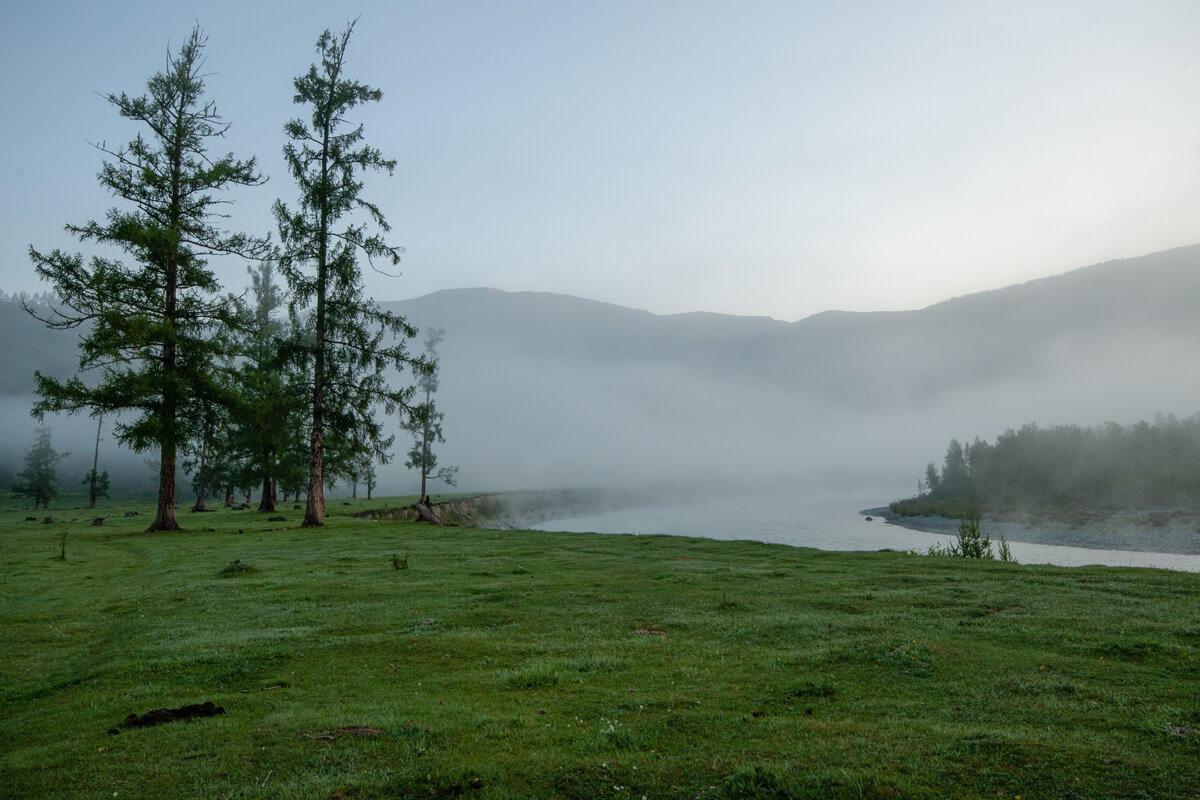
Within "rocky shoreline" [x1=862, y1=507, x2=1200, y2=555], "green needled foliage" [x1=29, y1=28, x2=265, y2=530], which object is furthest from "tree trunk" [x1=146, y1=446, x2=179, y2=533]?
"rocky shoreline" [x1=862, y1=507, x2=1200, y2=555]

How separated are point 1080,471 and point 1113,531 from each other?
39.6m

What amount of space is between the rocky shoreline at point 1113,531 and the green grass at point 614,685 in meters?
64.4

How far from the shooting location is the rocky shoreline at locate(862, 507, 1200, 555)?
2692 inches

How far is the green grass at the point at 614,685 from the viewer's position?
631 centimetres

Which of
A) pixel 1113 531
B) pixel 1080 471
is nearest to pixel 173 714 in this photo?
pixel 1113 531

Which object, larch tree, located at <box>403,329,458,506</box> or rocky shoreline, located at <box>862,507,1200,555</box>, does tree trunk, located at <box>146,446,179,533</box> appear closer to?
larch tree, located at <box>403,329,458,506</box>

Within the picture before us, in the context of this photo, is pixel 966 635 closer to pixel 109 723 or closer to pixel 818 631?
pixel 818 631

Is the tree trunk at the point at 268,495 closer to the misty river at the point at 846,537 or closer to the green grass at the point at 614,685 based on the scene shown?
the misty river at the point at 846,537

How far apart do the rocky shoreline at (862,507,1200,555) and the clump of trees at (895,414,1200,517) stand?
31.5 ft

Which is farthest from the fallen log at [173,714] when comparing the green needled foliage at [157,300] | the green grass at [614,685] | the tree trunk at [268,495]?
the tree trunk at [268,495]

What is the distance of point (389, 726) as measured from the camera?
7699 mm

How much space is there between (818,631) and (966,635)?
8.61 ft

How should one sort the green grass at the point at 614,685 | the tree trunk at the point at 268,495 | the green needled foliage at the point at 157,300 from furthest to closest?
the tree trunk at the point at 268,495 → the green needled foliage at the point at 157,300 → the green grass at the point at 614,685

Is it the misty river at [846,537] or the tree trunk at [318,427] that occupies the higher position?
the tree trunk at [318,427]
